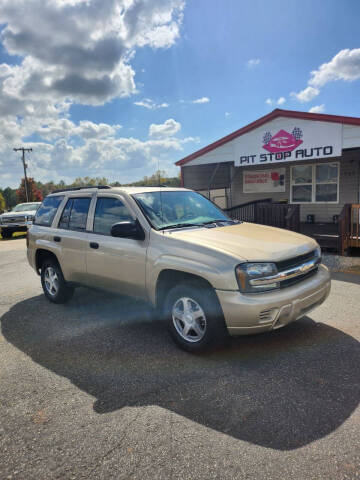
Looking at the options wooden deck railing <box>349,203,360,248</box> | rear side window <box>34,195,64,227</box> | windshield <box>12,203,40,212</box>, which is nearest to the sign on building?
wooden deck railing <box>349,203,360,248</box>

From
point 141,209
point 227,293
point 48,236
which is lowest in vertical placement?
point 227,293

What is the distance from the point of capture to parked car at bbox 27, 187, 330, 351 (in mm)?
3410

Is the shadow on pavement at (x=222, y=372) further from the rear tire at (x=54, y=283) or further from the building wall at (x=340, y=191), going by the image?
the building wall at (x=340, y=191)

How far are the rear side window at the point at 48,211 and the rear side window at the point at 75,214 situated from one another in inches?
12.6

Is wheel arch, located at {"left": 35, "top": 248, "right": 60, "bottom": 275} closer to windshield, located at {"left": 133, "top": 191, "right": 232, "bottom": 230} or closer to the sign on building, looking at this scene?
windshield, located at {"left": 133, "top": 191, "right": 232, "bottom": 230}

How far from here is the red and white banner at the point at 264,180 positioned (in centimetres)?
1498

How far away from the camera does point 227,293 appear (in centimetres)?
339

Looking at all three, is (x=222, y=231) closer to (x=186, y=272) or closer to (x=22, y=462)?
(x=186, y=272)

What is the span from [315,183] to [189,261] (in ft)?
39.2

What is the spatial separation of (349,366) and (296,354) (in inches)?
20.1

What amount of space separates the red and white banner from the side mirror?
1200 cm

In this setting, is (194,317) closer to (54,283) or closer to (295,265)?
(295,265)

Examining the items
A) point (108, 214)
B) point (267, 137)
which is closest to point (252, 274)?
point (108, 214)

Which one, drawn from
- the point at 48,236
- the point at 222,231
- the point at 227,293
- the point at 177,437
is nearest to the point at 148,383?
the point at 177,437
